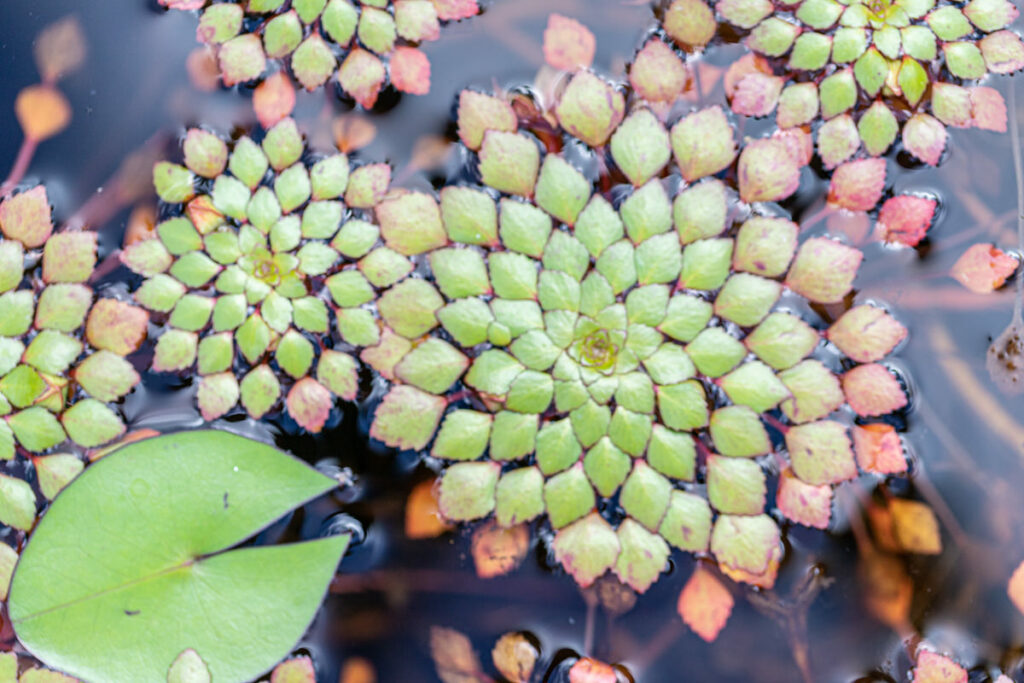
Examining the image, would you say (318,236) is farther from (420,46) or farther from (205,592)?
Answer: (205,592)

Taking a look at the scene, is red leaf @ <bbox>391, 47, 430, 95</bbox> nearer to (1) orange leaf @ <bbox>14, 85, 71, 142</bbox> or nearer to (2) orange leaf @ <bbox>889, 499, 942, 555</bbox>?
(1) orange leaf @ <bbox>14, 85, 71, 142</bbox>

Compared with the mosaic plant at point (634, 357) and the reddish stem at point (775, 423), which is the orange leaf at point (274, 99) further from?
the reddish stem at point (775, 423)

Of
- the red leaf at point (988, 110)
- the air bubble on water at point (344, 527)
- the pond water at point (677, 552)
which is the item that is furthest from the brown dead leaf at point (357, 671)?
the red leaf at point (988, 110)

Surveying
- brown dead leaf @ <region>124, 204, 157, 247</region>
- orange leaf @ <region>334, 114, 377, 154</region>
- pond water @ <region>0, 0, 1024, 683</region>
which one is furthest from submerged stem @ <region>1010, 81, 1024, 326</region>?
brown dead leaf @ <region>124, 204, 157, 247</region>

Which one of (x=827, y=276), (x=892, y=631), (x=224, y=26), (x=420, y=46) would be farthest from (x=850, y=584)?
(x=224, y=26)

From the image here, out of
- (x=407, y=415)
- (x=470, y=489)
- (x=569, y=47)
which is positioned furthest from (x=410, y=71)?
(x=470, y=489)

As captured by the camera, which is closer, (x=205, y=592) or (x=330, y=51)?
(x=205, y=592)
